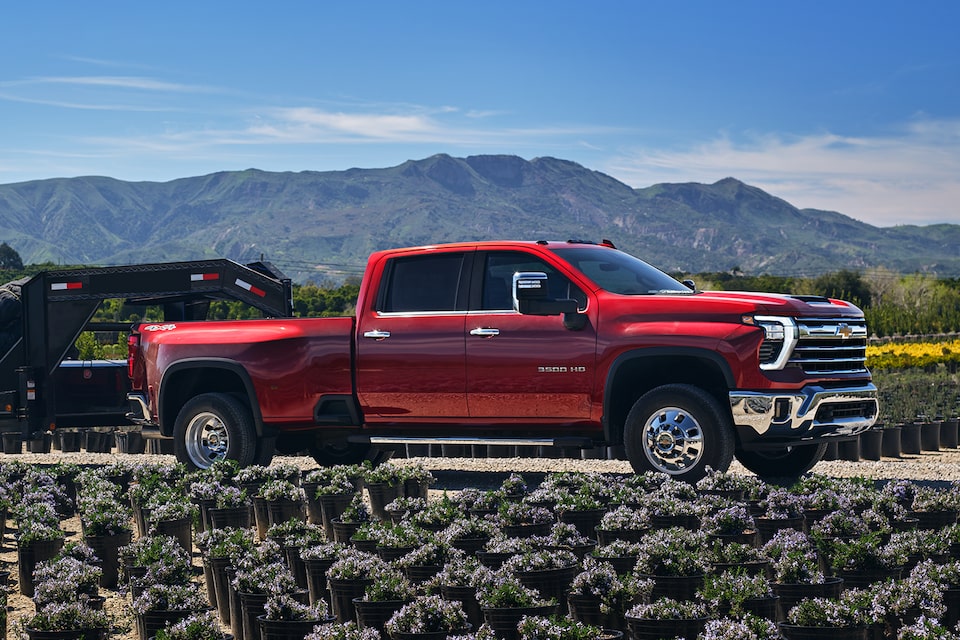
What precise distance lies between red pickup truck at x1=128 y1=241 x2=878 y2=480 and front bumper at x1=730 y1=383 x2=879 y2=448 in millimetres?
13

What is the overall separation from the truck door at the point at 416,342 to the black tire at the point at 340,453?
188 centimetres

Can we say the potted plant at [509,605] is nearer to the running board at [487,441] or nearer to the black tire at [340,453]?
the running board at [487,441]

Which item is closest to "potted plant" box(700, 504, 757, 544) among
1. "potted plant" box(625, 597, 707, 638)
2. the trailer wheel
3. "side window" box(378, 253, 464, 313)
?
"potted plant" box(625, 597, 707, 638)

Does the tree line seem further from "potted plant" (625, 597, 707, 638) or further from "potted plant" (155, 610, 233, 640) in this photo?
A: "potted plant" (155, 610, 233, 640)

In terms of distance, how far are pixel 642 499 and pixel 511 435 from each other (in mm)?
2718

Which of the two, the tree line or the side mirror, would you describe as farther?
the tree line

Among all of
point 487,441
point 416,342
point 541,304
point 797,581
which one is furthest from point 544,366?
point 797,581

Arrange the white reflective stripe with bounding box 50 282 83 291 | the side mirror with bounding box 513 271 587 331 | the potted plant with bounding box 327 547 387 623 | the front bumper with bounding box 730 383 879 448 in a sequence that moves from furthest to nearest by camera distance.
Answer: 1. the white reflective stripe with bounding box 50 282 83 291
2. the side mirror with bounding box 513 271 587 331
3. the front bumper with bounding box 730 383 879 448
4. the potted plant with bounding box 327 547 387 623

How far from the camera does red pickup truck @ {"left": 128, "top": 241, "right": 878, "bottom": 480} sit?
10172 mm

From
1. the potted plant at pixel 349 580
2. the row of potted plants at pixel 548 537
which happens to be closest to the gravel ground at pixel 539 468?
the row of potted plants at pixel 548 537

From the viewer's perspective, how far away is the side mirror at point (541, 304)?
10398 mm

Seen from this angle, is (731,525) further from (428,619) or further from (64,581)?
(64,581)

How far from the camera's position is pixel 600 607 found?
6039 mm

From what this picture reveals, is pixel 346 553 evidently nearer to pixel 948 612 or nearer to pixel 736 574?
pixel 736 574
